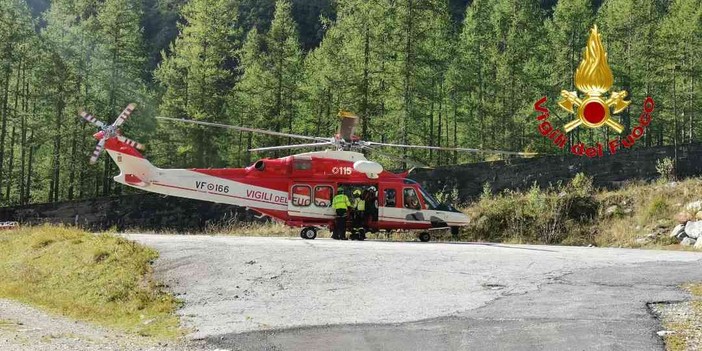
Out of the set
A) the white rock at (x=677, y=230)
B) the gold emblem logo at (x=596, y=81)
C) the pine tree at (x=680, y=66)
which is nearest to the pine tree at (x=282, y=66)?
the pine tree at (x=680, y=66)

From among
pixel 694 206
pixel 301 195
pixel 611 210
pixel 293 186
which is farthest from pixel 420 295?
pixel 611 210

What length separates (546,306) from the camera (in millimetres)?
10242

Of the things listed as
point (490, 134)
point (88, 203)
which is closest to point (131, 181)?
point (88, 203)

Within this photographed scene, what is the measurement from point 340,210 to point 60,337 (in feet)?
39.1

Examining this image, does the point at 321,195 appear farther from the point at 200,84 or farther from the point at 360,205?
the point at 200,84

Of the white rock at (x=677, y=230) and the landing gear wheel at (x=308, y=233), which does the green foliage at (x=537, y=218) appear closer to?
the white rock at (x=677, y=230)

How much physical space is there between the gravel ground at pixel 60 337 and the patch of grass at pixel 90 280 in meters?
0.41

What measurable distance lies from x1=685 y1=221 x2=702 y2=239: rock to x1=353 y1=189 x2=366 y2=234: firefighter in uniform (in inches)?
386

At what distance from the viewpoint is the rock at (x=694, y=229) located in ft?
→ 67.7

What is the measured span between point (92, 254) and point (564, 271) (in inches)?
430

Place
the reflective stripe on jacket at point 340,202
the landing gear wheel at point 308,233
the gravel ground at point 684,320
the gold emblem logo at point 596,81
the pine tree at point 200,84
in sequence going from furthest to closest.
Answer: the pine tree at point 200,84
the landing gear wheel at point 308,233
the reflective stripe on jacket at point 340,202
the gold emblem logo at point 596,81
the gravel ground at point 684,320

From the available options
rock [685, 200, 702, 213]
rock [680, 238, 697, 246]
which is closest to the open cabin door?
rock [680, 238, 697, 246]

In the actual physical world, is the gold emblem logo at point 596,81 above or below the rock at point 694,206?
above

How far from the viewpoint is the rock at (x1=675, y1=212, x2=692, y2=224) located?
22062 millimetres
